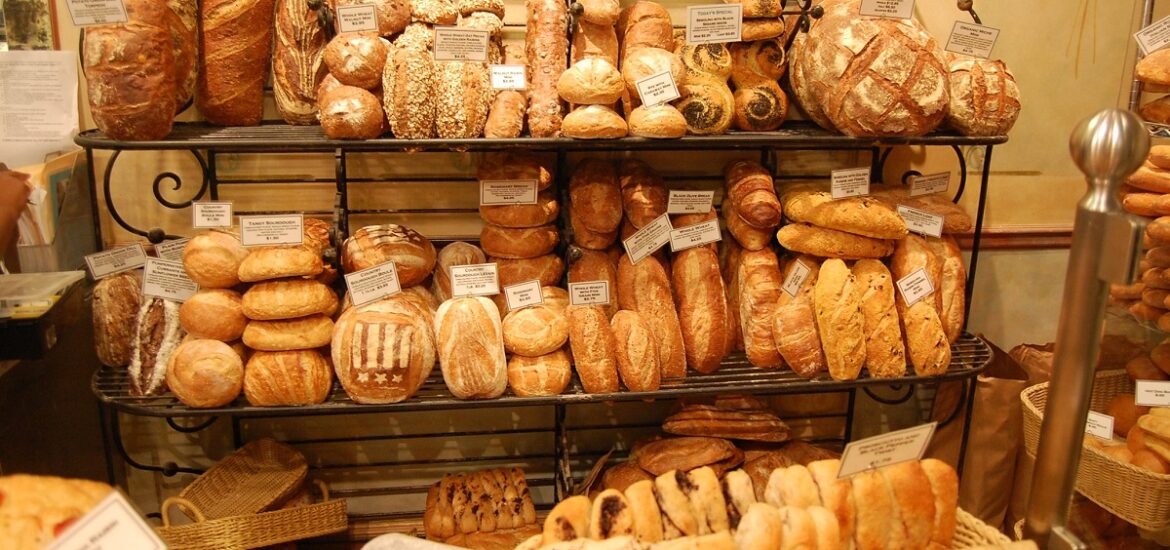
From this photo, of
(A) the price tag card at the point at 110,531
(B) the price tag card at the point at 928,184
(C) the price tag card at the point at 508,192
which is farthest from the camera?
(B) the price tag card at the point at 928,184

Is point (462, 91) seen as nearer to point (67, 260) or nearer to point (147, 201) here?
point (147, 201)

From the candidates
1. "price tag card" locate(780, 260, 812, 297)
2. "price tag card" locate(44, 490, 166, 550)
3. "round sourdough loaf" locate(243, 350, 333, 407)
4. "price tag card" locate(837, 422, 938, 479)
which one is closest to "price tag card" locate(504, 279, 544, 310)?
"round sourdough loaf" locate(243, 350, 333, 407)

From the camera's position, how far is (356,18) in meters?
2.05

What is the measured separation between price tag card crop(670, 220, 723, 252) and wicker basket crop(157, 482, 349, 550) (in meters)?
1.22

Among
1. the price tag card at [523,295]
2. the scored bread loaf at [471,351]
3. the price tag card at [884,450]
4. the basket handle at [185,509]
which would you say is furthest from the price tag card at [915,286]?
the basket handle at [185,509]

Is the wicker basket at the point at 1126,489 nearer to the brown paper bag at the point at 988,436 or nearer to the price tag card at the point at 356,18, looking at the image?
the brown paper bag at the point at 988,436

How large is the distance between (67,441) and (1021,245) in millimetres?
3024

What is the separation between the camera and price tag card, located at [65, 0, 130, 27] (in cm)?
184

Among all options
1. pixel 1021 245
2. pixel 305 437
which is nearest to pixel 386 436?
pixel 305 437

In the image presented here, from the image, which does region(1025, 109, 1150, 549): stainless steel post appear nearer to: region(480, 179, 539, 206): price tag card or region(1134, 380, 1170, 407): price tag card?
region(1134, 380, 1170, 407): price tag card

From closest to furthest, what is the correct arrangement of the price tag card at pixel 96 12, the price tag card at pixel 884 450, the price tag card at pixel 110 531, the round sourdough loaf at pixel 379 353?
1. the price tag card at pixel 110 531
2. the price tag card at pixel 884 450
3. the price tag card at pixel 96 12
4. the round sourdough loaf at pixel 379 353

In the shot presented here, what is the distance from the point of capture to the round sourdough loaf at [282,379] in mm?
2008

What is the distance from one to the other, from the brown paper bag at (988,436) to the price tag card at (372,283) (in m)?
1.80

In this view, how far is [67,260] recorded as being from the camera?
229 cm
